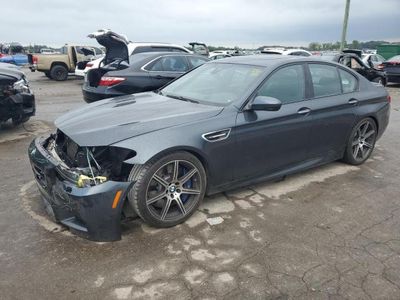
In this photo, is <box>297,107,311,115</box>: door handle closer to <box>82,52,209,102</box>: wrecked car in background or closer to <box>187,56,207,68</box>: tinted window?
<box>82,52,209,102</box>: wrecked car in background

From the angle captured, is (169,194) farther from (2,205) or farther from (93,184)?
(2,205)

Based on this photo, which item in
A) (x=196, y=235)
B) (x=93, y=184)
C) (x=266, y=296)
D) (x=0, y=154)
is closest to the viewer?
(x=266, y=296)

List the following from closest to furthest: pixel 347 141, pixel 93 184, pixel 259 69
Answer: pixel 93 184, pixel 259 69, pixel 347 141

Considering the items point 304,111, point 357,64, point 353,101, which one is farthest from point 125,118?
point 357,64

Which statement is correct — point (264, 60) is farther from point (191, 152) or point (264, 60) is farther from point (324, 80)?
point (191, 152)

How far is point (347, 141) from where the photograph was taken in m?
4.81

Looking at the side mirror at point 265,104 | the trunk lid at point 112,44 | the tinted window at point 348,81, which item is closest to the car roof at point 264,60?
the tinted window at point 348,81

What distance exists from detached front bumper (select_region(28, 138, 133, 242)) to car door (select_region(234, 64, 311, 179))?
1295 mm

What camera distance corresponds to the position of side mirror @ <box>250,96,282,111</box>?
11.3 feet

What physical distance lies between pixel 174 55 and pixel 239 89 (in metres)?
4.51

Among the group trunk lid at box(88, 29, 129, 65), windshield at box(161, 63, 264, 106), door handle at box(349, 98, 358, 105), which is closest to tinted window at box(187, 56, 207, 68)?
trunk lid at box(88, 29, 129, 65)

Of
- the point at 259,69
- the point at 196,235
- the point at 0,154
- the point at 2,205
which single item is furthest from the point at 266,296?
the point at 0,154

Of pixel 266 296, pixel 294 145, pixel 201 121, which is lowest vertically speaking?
pixel 266 296

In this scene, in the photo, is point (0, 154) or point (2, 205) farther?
point (0, 154)
